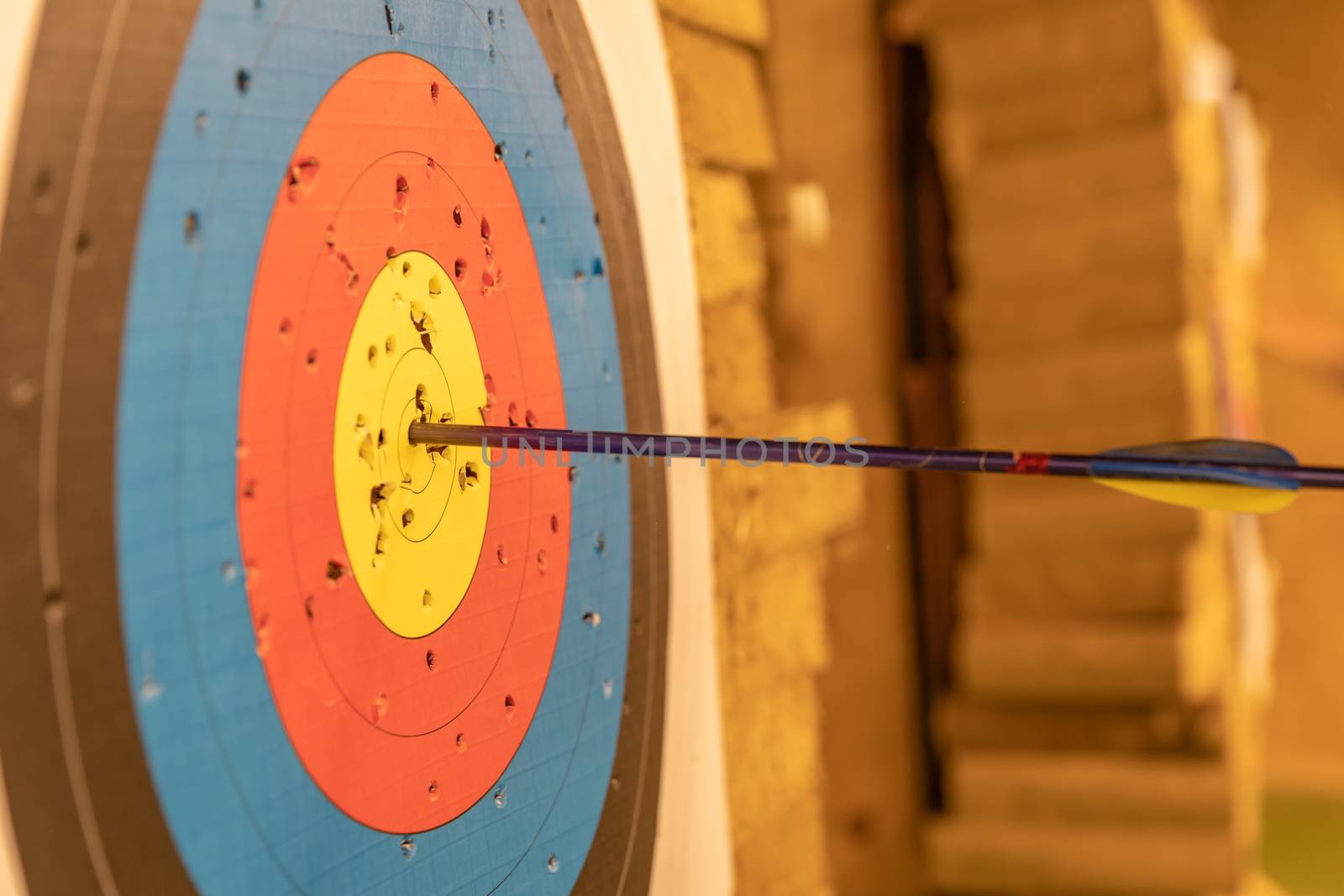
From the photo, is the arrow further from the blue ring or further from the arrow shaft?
the blue ring

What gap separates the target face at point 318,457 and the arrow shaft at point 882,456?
1.4 inches

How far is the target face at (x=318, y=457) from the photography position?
37 cm

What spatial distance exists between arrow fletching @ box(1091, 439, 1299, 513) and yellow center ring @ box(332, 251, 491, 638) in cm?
25

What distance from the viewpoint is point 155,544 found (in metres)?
0.39

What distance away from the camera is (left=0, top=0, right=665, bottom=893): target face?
365 millimetres

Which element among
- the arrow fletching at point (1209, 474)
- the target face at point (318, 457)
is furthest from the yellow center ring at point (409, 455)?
the arrow fletching at point (1209, 474)

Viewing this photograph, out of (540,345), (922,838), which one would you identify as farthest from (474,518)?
(922,838)

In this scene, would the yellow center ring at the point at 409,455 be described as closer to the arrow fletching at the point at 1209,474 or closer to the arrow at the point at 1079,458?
the arrow at the point at 1079,458

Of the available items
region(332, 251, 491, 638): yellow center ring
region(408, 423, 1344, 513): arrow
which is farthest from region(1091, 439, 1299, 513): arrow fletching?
region(332, 251, 491, 638): yellow center ring

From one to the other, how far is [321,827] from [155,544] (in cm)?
13

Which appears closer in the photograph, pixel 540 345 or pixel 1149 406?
pixel 540 345

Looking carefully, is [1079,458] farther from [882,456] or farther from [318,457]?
[318,457]

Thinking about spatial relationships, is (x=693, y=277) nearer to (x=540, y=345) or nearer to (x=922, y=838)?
(x=540, y=345)

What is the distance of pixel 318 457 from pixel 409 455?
0.19 ft
